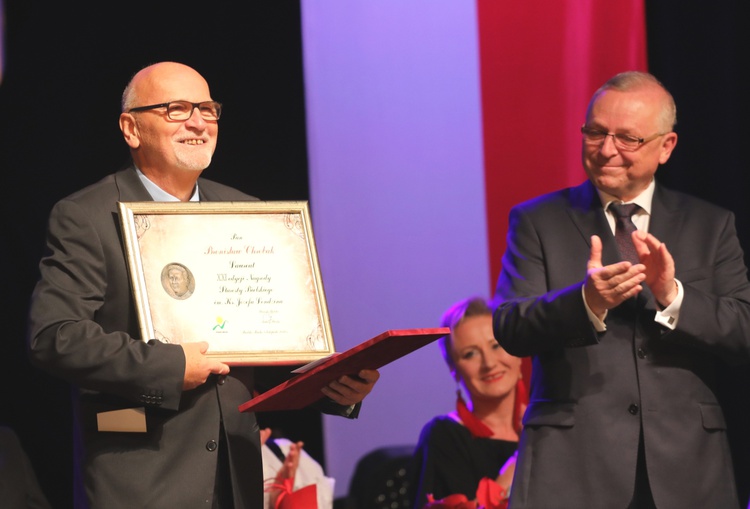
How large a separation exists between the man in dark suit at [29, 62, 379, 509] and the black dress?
1.26 metres

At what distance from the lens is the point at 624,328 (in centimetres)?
318

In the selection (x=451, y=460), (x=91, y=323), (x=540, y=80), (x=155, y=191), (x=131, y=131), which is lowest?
(x=451, y=460)

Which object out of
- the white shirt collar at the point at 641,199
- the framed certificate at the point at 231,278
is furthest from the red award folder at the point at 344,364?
the white shirt collar at the point at 641,199

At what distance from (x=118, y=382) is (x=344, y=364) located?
538 millimetres

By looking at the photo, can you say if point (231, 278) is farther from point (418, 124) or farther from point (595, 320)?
point (418, 124)

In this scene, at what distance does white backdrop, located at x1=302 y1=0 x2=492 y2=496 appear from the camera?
502cm

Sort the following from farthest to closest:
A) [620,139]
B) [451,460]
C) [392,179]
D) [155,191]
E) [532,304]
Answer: [392,179], [451,460], [620,139], [532,304], [155,191]

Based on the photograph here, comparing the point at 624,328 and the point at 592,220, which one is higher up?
the point at 592,220

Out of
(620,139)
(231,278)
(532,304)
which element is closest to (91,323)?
(231,278)

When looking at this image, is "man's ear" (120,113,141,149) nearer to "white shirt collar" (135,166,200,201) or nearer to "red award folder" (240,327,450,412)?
"white shirt collar" (135,166,200,201)

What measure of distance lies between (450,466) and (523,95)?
188 centimetres

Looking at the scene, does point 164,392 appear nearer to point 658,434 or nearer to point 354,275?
point 658,434

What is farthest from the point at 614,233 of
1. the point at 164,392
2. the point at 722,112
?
the point at 722,112

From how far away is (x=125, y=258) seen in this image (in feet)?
9.04
